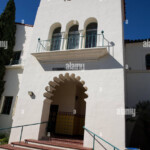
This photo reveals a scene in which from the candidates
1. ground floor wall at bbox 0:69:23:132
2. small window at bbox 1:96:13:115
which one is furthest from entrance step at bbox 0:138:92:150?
small window at bbox 1:96:13:115

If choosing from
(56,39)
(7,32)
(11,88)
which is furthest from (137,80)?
(7,32)

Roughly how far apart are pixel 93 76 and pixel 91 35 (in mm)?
2559

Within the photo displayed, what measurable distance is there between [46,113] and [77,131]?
2.94 meters

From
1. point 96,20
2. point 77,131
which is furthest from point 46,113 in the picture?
point 96,20

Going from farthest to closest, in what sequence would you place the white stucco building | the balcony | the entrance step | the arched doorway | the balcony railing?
the arched doorway, the balcony railing, the balcony, the white stucco building, the entrance step

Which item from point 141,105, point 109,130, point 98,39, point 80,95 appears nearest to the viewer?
point 109,130

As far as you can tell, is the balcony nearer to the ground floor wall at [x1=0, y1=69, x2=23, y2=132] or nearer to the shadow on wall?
the shadow on wall

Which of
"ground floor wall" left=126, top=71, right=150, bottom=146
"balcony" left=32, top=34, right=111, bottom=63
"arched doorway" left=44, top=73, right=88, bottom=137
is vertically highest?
"balcony" left=32, top=34, right=111, bottom=63

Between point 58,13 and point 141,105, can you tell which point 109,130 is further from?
point 58,13

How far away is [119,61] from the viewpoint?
7324mm

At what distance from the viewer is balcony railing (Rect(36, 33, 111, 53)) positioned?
810cm

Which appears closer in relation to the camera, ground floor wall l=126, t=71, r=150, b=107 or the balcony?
the balcony

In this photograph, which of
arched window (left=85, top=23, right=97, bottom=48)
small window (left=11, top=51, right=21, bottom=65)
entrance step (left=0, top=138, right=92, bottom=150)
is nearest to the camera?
entrance step (left=0, top=138, right=92, bottom=150)

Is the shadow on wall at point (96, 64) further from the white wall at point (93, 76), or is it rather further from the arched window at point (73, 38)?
the arched window at point (73, 38)
